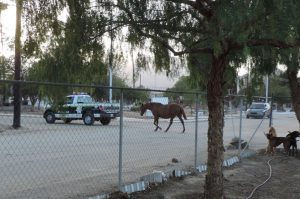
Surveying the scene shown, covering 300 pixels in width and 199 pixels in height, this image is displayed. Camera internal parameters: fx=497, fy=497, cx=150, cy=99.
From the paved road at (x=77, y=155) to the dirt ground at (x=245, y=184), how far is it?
95 cm

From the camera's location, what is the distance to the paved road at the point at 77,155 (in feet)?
24.2

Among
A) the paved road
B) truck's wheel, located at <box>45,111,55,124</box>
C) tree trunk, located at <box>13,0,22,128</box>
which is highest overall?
tree trunk, located at <box>13,0,22,128</box>

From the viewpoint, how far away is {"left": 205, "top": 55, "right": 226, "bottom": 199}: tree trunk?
790cm

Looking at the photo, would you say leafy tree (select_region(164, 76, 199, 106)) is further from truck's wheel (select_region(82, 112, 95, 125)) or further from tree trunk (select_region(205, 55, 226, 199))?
truck's wheel (select_region(82, 112, 95, 125))

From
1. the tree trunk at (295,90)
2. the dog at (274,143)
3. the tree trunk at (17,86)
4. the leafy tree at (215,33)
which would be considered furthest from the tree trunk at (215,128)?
the dog at (274,143)

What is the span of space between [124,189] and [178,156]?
209 inches

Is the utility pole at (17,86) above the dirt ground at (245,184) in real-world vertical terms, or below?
above

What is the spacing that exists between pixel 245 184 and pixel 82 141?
3.69 metres

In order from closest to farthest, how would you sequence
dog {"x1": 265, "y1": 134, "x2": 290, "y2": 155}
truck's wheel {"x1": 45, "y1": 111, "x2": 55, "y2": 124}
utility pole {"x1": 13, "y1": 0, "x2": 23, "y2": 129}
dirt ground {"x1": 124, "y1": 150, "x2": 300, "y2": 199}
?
utility pole {"x1": 13, "y1": 0, "x2": 23, "y2": 129}, truck's wheel {"x1": 45, "y1": 111, "x2": 55, "y2": 124}, dirt ground {"x1": 124, "y1": 150, "x2": 300, "y2": 199}, dog {"x1": 265, "y1": 134, "x2": 290, "y2": 155}

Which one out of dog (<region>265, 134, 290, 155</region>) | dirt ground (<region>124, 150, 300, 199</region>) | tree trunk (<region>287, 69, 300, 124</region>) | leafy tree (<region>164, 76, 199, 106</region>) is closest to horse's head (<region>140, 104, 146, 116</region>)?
leafy tree (<region>164, 76, 199, 106</region>)

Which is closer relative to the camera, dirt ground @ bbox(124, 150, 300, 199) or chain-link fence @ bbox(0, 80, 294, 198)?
chain-link fence @ bbox(0, 80, 294, 198)

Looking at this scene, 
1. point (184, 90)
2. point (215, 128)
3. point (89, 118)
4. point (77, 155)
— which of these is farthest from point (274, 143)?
point (215, 128)

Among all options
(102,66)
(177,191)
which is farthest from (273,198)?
(102,66)

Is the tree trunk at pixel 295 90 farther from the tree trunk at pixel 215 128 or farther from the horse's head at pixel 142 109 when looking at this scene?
the tree trunk at pixel 215 128
